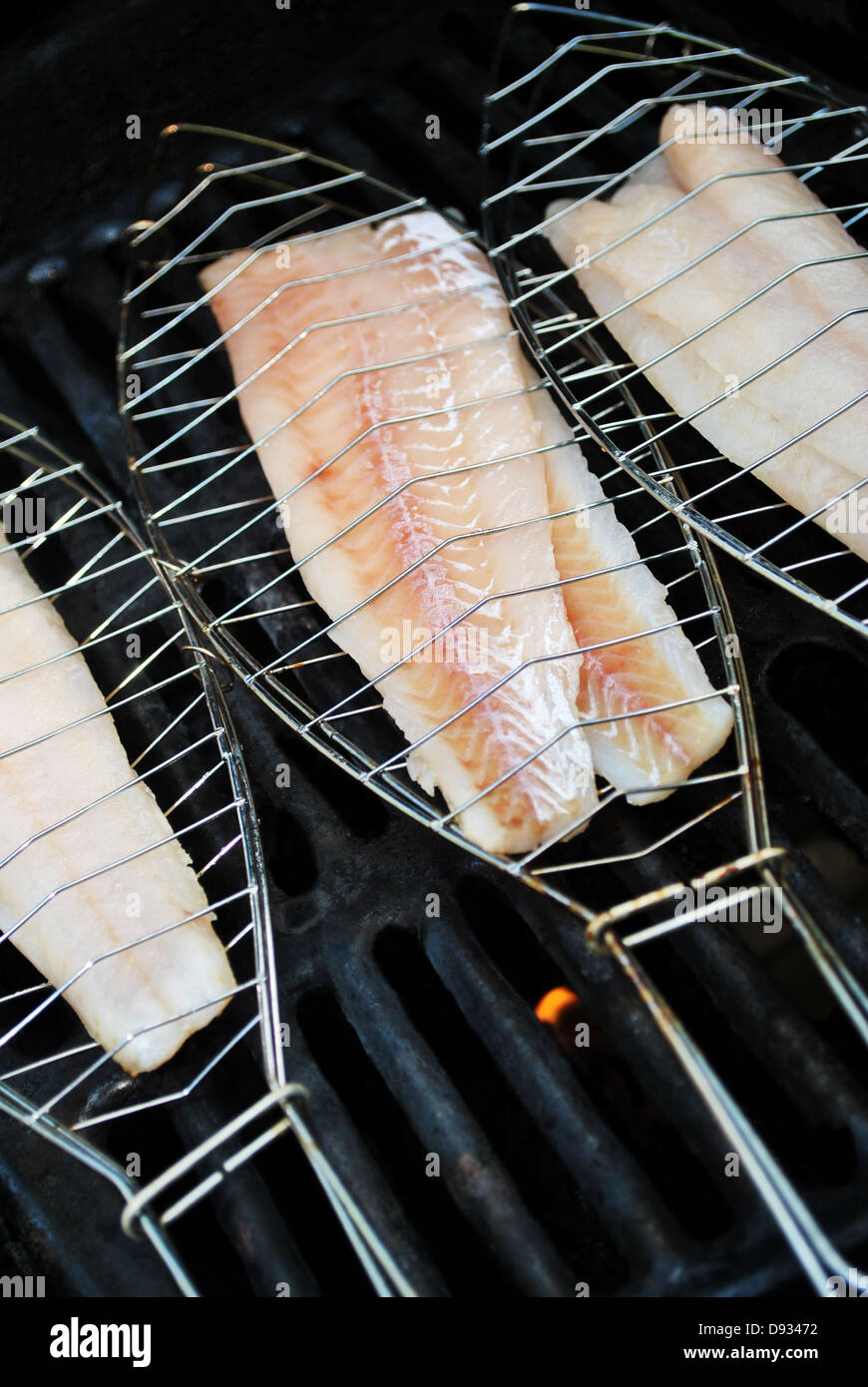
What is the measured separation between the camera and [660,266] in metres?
3.01

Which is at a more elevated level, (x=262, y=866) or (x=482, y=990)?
(x=262, y=866)

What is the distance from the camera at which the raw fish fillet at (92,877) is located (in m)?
2.36

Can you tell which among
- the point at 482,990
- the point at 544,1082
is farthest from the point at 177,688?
the point at 544,1082

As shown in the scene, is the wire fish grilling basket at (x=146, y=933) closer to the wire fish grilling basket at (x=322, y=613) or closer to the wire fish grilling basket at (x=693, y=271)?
the wire fish grilling basket at (x=322, y=613)

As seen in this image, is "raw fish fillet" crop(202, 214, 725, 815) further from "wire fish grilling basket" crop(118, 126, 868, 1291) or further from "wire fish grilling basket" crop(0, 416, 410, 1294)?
"wire fish grilling basket" crop(0, 416, 410, 1294)

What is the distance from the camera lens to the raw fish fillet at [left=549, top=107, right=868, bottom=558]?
106 inches

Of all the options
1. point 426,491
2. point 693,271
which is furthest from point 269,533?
point 693,271

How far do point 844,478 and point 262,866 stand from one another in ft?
5.22

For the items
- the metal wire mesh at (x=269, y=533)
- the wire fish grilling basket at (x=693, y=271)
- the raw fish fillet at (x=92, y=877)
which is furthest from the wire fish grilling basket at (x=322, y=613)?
the raw fish fillet at (x=92, y=877)

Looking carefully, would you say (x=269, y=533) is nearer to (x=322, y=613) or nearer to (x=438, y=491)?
(x=322, y=613)

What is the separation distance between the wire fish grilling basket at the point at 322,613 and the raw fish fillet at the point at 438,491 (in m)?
0.08

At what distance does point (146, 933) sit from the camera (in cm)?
243
